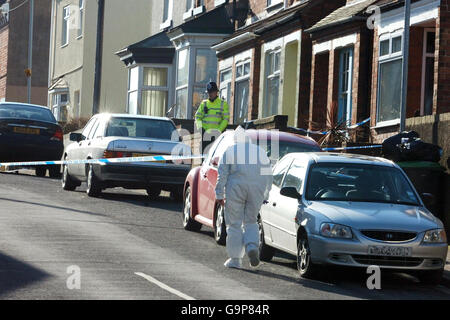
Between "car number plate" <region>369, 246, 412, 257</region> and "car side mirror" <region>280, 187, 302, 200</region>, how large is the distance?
1356 millimetres

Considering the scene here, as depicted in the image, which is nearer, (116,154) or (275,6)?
(116,154)

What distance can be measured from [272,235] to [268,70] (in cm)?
1950

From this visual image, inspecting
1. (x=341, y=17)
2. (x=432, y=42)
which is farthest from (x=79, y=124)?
(x=432, y=42)

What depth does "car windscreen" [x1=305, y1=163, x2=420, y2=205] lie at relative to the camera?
529 inches

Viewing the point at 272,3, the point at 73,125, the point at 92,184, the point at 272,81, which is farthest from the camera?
the point at 73,125

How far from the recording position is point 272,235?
45.8ft

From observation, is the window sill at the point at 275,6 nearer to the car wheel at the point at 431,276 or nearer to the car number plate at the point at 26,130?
the car number plate at the point at 26,130

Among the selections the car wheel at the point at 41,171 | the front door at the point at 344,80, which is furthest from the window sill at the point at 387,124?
the car wheel at the point at 41,171

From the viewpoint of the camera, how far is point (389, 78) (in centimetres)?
2492

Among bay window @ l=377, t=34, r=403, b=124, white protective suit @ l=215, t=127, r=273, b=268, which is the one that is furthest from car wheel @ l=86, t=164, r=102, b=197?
white protective suit @ l=215, t=127, r=273, b=268

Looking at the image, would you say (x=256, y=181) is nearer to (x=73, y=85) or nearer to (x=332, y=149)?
(x=332, y=149)

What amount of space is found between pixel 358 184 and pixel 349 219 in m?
1.26

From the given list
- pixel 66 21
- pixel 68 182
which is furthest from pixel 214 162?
pixel 66 21

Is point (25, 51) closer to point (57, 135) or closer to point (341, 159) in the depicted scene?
point (57, 135)
